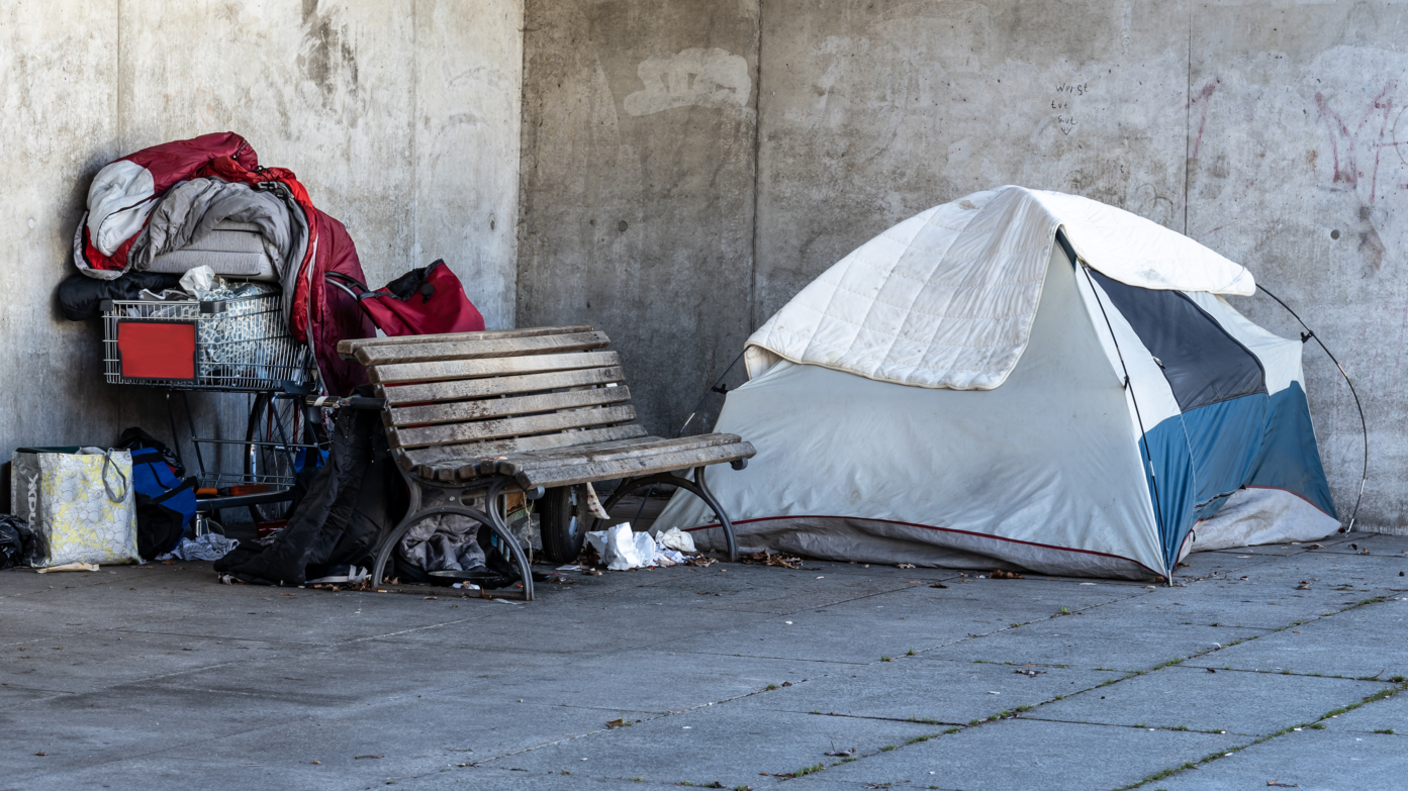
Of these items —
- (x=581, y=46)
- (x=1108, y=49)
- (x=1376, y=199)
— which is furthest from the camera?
(x=581, y=46)

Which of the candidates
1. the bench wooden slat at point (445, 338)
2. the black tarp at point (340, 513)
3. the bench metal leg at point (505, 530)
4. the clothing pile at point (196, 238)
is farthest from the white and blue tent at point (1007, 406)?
the clothing pile at point (196, 238)

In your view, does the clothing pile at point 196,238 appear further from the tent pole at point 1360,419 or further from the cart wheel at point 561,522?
the tent pole at point 1360,419

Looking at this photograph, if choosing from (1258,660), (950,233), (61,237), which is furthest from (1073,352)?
(61,237)

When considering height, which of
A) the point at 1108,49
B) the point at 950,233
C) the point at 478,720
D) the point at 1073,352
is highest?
the point at 1108,49

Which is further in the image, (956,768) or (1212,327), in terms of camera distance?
(1212,327)

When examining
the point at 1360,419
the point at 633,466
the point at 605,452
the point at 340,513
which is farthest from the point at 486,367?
the point at 1360,419

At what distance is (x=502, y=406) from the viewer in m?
6.56

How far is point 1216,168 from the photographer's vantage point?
882 centimetres

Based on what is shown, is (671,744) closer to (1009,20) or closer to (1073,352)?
(1073,352)

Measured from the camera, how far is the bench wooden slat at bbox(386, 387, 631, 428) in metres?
6.11

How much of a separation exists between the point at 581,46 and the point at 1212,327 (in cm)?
467

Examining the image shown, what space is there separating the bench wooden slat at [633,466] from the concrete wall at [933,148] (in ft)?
9.73

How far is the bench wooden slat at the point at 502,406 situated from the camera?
611 centimetres

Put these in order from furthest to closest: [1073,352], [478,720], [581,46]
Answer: [581,46], [1073,352], [478,720]
